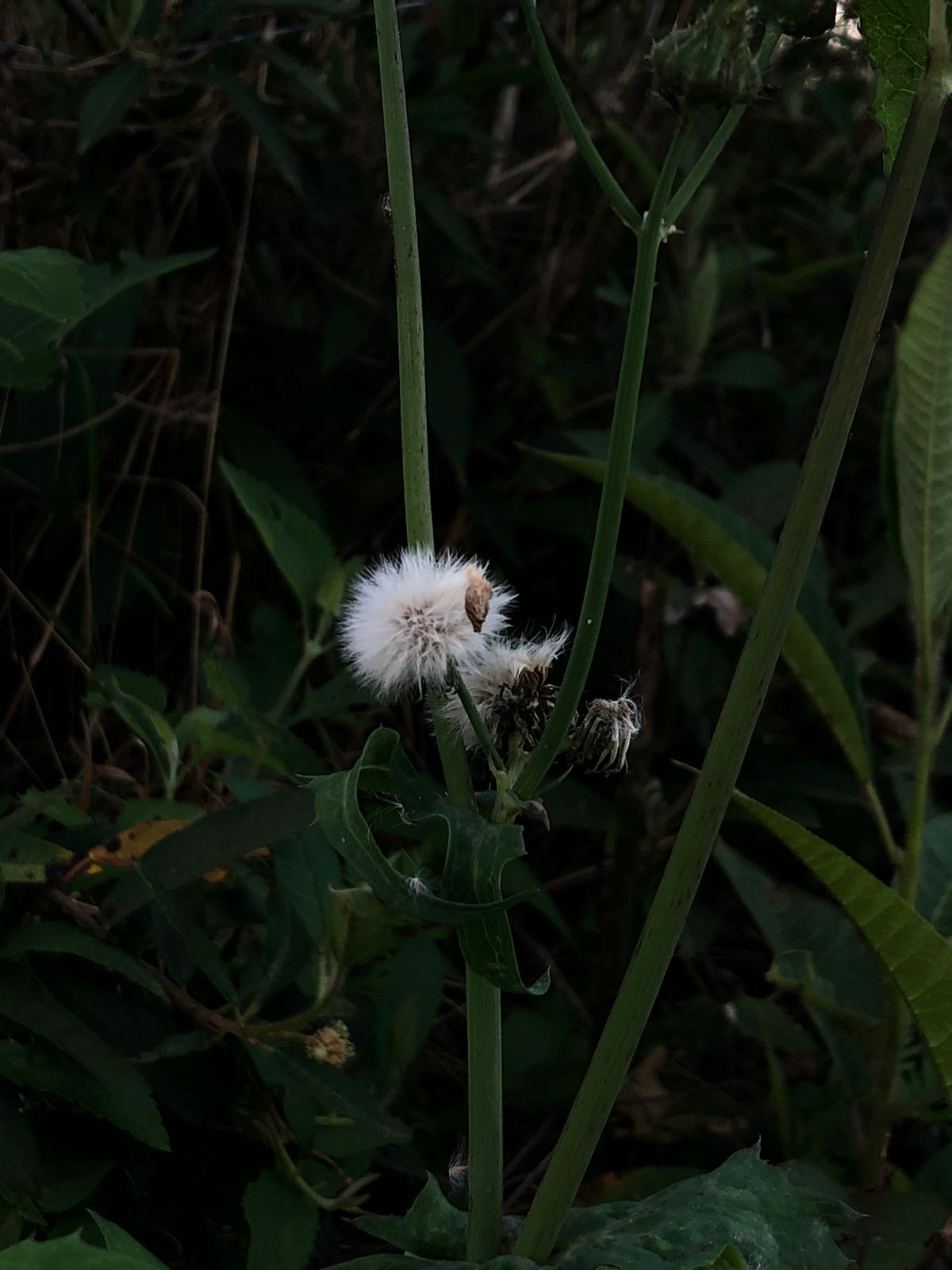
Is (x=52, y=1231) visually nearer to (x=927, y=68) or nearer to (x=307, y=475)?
(x=927, y=68)

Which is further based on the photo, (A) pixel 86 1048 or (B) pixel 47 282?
(B) pixel 47 282

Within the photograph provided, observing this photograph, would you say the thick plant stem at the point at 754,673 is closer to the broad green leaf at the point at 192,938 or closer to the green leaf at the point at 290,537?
the broad green leaf at the point at 192,938

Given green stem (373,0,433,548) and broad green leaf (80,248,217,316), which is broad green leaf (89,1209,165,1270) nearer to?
green stem (373,0,433,548)

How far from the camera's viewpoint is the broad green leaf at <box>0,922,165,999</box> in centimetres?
97

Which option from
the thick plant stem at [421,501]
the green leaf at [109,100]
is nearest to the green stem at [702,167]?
the thick plant stem at [421,501]

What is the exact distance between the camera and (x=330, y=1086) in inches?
39.7

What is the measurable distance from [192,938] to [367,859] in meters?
0.37

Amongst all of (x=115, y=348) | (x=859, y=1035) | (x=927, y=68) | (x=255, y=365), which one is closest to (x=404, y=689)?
(x=927, y=68)

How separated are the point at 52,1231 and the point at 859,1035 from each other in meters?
0.71

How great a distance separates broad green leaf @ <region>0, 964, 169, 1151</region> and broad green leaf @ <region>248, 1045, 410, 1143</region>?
0.11 m

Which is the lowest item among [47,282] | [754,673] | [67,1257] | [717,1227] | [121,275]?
[67,1257]

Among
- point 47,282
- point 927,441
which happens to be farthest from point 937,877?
point 47,282

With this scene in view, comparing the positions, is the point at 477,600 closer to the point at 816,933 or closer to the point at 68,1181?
the point at 68,1181

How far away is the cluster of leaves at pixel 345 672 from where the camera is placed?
3.15ft
